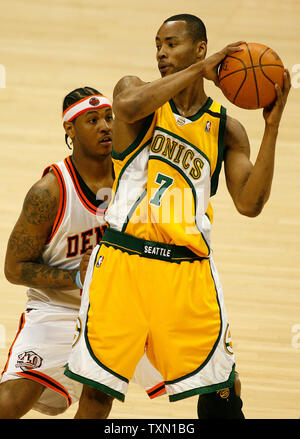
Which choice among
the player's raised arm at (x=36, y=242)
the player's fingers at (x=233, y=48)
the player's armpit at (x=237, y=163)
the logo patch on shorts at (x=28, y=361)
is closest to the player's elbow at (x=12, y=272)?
the player's raised arm at (x=36, y=242)

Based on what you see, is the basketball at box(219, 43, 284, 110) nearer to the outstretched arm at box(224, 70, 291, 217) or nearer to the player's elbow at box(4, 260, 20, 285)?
the outstretched arm at box(224, 70, 291, 217)

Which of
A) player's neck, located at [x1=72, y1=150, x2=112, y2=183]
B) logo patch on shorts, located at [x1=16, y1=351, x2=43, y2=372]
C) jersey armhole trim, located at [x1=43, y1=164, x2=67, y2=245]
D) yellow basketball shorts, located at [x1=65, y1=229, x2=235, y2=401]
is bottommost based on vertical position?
logo patch on shorts, located at [x1=16, y1=351, x2=43, y2=372]

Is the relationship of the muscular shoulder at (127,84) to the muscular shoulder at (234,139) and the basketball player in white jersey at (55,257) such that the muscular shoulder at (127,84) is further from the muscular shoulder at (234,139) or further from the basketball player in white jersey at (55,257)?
the basketball player in white jersey at (55,257)

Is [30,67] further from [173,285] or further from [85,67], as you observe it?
[173,285]

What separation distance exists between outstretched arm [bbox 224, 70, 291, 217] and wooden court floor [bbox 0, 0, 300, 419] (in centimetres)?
204

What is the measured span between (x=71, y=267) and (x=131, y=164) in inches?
34.8

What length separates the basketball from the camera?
9.27ft

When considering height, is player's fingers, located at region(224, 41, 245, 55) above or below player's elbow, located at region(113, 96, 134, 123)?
above

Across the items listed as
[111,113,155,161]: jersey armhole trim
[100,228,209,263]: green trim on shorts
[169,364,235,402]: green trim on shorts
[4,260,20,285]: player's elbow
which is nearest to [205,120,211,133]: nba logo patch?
[111,113,155,161]: jersey armhole trim

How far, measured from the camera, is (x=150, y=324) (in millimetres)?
2922

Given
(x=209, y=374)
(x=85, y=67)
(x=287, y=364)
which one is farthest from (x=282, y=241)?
(x=209, y=374)

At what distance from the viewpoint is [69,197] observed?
3.60 meters

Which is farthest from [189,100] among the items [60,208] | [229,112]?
[229,112]
